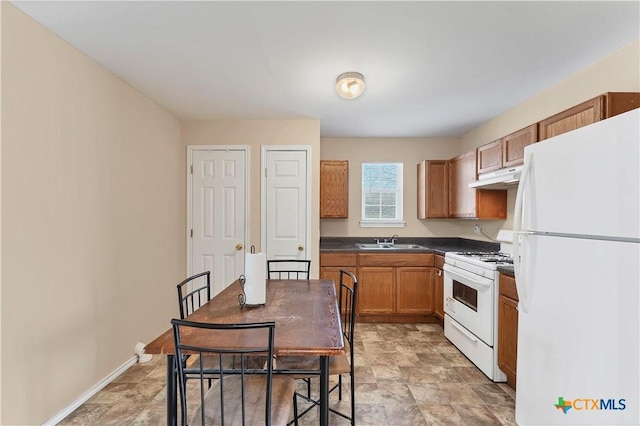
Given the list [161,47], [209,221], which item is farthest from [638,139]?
[209,221]

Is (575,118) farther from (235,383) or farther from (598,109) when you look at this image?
(235,383)

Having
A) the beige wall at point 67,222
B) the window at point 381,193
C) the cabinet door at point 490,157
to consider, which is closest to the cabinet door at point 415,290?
the window at point 381,193

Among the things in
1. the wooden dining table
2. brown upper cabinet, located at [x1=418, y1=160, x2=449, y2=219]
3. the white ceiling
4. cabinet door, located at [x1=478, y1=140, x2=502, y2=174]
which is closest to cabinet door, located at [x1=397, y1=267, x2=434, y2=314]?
brown upper cabinet, located at [x1=418, y1=160, x2=449, y2=219]

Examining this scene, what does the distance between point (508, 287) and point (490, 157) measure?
56.2 inches

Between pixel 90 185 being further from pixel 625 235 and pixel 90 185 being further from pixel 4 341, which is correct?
pixel 625 235

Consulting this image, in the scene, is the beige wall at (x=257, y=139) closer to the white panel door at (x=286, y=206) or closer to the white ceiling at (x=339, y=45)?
the white panel door at (x=286, y=206)

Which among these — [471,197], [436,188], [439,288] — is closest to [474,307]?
[439,288]

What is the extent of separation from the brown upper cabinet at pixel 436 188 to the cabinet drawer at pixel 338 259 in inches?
47.7

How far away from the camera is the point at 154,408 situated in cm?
216

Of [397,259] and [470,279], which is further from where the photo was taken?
[397,259]

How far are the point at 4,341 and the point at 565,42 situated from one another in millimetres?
3725

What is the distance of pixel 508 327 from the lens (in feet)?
7.75

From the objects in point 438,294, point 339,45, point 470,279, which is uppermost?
point 339,45

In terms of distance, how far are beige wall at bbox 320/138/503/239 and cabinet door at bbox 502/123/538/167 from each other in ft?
5.42
